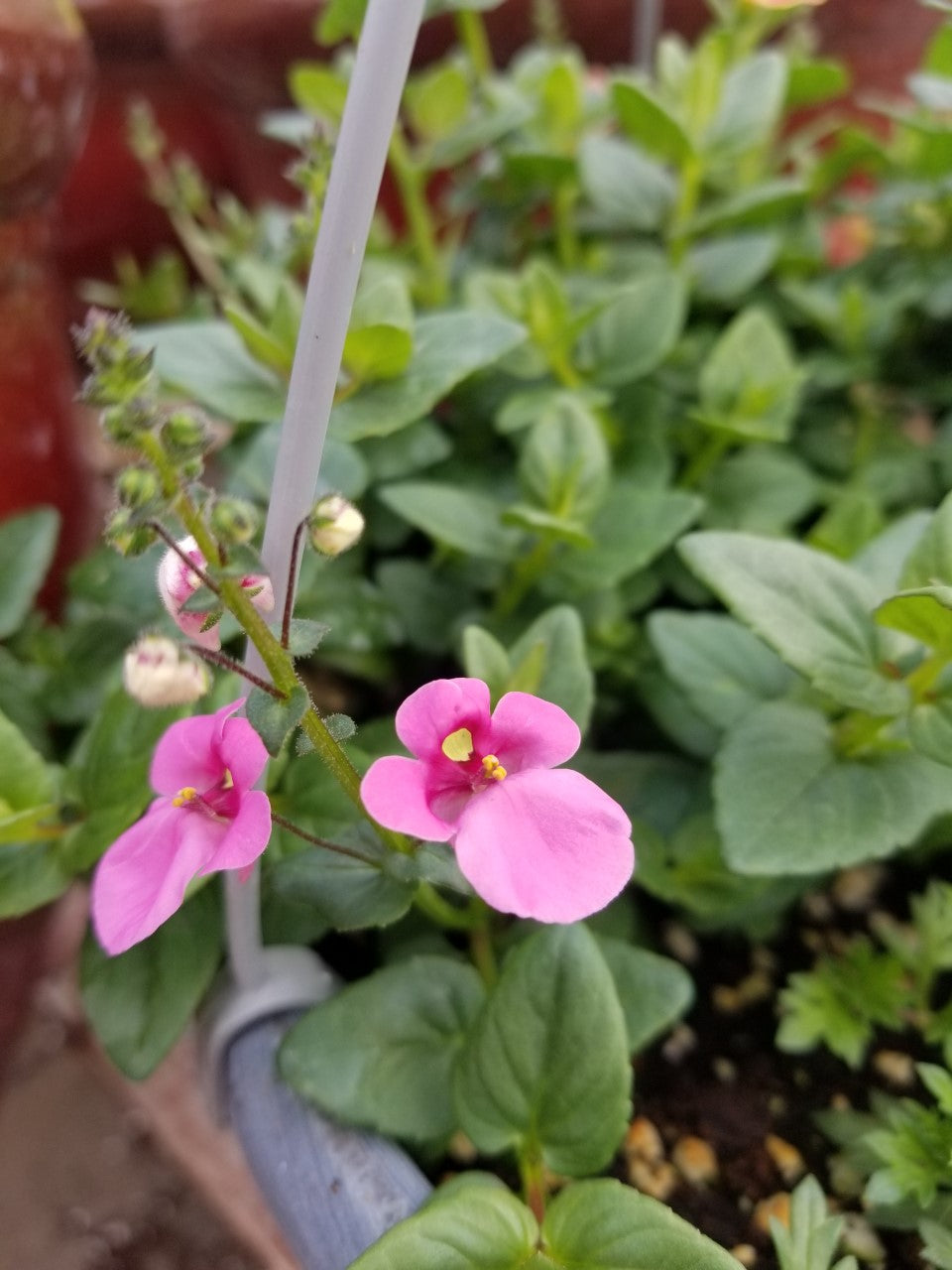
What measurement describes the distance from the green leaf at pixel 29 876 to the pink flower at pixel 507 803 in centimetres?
24

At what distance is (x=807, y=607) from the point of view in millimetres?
535

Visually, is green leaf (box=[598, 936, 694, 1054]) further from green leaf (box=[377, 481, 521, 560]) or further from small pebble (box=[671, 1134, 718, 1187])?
green leaf (box=[377, 481, 521, 560])

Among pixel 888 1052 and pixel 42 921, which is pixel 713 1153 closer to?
pixel 888 1052

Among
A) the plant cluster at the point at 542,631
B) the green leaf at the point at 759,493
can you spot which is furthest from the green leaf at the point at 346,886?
the green leaf at the point at 759,493

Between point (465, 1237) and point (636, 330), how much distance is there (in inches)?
25.7

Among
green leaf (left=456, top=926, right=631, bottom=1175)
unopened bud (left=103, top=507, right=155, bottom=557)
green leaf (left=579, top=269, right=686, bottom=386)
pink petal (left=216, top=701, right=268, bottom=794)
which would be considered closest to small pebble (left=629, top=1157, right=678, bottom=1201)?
green leaf (left=456, top=926, right=631, bottom=1175)

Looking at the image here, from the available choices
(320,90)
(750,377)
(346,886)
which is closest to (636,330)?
(750,377)

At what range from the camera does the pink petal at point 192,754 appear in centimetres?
43

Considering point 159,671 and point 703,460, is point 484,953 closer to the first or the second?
point 159,671

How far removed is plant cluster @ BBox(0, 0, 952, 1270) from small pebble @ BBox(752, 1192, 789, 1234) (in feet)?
0.16

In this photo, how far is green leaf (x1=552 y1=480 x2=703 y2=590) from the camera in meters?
0.65

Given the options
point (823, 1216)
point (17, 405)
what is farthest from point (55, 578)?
point (823, 1216)

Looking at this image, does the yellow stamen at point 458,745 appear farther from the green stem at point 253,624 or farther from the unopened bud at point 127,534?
the unopened bud at point 127,534

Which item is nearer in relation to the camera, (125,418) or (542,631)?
(125,418)
